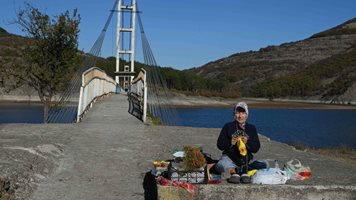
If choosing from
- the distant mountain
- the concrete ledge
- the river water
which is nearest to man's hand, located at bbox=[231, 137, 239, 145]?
the concrete ledge

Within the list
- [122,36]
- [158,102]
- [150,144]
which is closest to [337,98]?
[122,36]

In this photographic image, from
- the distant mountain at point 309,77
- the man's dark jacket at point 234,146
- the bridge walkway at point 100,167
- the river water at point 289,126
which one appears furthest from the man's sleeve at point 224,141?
the distant mountain at point 309,77

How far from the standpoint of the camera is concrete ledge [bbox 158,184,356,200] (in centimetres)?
520

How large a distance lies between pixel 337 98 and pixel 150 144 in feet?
384

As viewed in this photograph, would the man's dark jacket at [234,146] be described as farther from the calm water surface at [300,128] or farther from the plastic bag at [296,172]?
the calm water surface at [300,128]

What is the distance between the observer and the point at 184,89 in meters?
124

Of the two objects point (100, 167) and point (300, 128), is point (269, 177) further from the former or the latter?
point (300, 128)

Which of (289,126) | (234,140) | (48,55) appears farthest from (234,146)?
(289,126)

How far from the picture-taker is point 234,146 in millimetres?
6109

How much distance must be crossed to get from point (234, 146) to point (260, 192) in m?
0.98

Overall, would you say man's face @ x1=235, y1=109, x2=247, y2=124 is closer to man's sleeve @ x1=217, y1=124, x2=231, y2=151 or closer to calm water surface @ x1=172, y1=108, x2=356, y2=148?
man's sleeve @ x1=217, y1=124, x2=231, y2=151

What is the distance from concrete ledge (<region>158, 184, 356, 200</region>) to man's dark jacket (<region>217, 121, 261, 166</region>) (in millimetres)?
798

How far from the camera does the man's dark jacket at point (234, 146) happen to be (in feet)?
19.9

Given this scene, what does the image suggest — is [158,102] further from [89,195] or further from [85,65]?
[89,195]
